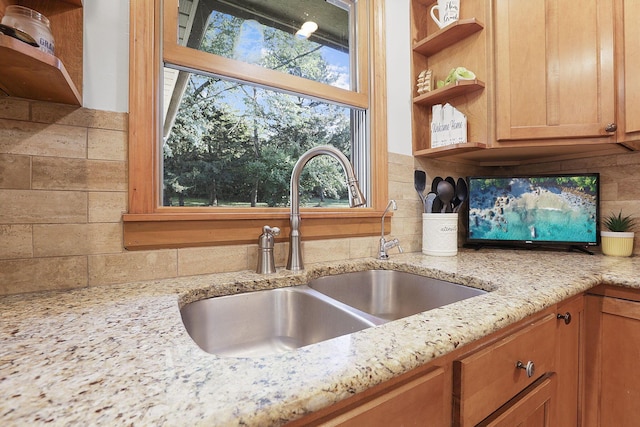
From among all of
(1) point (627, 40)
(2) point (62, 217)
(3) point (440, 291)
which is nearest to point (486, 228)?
(3) point (440, 291)

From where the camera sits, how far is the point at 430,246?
1.40 metres

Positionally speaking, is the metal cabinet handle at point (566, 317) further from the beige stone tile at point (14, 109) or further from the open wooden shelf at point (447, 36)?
the beige stone tile at point (14, 109)

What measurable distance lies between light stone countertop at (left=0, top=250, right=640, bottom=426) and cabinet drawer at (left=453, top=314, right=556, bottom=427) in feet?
0.23

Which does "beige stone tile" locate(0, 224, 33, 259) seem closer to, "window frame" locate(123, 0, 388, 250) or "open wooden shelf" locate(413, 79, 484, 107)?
"window frame" locate(123, 0, 388, 250)

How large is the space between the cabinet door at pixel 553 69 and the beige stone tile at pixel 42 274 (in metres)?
1.65

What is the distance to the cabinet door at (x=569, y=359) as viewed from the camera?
0.86 metres

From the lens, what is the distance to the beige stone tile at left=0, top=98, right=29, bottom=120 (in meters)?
0.75

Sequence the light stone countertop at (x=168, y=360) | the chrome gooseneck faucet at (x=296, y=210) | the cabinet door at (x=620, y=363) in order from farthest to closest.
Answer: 1. the chrome gooseneck faucet at (x=296, y=210)
2. the cabinet door at (x=620, y=363)
3. the light stone countertop at (x=168, y=360)

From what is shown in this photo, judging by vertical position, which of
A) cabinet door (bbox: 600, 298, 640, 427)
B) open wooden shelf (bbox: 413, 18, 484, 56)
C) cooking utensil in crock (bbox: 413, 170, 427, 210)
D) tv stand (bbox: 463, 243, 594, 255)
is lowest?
cabinet door (bbox: 600, 298, 640, 427)

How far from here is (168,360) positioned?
438 mm

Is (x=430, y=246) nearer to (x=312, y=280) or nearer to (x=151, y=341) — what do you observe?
(x=312, y=280)

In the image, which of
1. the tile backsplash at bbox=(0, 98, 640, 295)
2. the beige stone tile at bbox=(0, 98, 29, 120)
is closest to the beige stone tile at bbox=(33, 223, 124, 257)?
the tile backsplash at bbox=(0, 98, 640, 295)

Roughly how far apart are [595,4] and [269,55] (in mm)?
1361

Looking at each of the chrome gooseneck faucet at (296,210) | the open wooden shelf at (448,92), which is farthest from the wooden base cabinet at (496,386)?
the open wooden shelf at (448,92)
